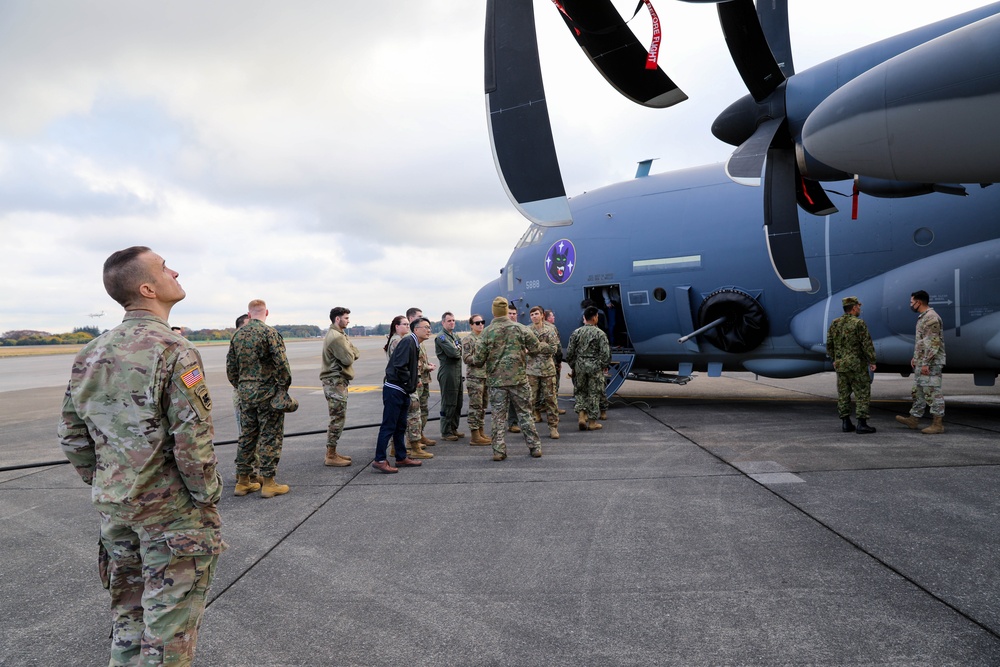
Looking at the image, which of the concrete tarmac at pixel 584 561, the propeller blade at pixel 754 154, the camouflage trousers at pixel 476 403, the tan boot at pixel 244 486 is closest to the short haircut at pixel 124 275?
the concrete tarmac at pixel 584 561

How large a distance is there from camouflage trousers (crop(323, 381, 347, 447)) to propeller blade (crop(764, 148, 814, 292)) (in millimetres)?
4825

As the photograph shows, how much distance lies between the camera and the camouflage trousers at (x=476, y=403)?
756cm

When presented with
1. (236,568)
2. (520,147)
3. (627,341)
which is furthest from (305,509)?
(627,341)

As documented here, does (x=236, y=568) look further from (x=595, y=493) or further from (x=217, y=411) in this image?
(x=217, y=411)

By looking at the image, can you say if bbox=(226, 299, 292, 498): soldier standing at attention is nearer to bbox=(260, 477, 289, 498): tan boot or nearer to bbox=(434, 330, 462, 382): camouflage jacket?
bbox=(260, 477, 289, 498): tan boot

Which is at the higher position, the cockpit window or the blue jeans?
the cockpit window

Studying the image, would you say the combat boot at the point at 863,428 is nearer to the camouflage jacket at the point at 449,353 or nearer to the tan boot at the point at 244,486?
the camouflage jacket at the point at 449,353

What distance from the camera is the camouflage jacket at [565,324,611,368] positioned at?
8.42m

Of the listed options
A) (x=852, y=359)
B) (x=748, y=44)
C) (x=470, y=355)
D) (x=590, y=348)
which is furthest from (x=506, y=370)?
(x=852, y=359)

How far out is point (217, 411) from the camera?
11516 mm

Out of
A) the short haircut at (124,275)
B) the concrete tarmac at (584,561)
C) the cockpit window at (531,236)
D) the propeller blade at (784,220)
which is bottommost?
the concrete tarmac at (584,561)

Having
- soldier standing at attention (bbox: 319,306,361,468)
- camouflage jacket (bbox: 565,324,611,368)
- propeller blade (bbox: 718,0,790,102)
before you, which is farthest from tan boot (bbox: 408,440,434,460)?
propeller blade (bbox: 718,0,790,102)

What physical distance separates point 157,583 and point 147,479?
15.6 inches

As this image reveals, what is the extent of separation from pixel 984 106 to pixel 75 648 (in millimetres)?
5559
